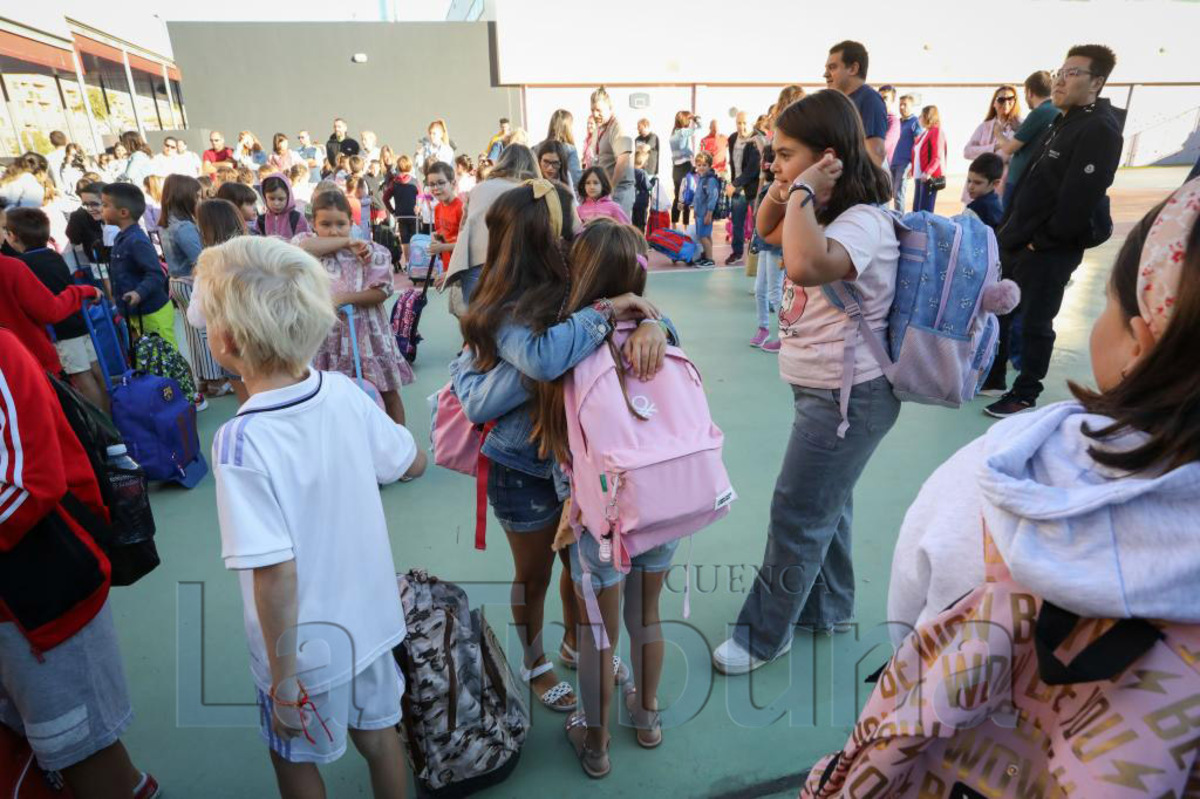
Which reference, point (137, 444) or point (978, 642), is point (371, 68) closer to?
point (137, 444)

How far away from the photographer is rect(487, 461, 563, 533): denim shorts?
1.94 meters

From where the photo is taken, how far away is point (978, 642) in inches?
30.8

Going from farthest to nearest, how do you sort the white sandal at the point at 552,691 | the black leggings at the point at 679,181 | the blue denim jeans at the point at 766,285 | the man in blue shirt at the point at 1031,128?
1. the black leggings at the point at 679,181
2. the blue denim jeans at the point at 766,285
3. the man in blue shirt at the point at 1031,128
4. the white sandal at the point at 552,691

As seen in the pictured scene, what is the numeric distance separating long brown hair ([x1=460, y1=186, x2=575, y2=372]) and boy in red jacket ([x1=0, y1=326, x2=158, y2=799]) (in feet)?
3.07

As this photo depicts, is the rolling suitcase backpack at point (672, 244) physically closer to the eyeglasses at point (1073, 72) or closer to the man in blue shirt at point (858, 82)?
the man in blue shirt at point (858, 82)

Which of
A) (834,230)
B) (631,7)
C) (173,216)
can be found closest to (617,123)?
(173,216)

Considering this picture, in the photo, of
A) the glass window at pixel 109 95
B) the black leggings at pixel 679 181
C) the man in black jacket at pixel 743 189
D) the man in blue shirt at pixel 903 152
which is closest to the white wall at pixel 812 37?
the black leggings at pixel 679 181

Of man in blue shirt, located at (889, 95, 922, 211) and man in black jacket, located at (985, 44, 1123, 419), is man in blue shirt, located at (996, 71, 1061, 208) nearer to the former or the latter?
man in black jacket, located at (985, 44, 1123, 419)

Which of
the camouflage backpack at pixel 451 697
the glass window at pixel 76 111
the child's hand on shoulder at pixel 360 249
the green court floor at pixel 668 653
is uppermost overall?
the glass window at pixel 76 111

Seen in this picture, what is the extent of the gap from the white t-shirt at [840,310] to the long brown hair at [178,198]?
4.22m

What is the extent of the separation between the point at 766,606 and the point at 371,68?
19305 millimetres

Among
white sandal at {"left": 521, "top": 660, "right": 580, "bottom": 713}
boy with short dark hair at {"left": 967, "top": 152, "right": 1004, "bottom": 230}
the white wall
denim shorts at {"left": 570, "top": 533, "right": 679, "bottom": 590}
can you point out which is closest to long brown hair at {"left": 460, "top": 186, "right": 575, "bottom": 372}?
denim shorts at {"left": 570, "top": 533, "right": 679, "bottom": 590}

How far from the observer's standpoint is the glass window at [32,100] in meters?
11.9

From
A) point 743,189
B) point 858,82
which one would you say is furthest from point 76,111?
point 858,82
